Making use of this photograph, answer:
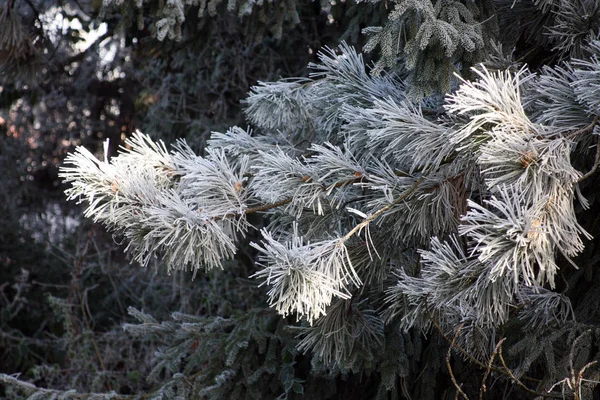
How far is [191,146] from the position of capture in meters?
3.89

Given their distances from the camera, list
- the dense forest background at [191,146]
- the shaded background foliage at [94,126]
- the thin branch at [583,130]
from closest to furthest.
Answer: the thin branch at [583,130] < the dense forest background at [191,146] < the shaded background foliage at [94,126]

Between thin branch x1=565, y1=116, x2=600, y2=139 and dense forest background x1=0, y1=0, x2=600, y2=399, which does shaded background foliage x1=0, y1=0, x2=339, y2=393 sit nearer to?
dense forest background x1=0, y1=0, x2=600, y2=399

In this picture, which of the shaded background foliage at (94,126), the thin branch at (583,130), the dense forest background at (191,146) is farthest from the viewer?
the shaded background foliage at (94,126)

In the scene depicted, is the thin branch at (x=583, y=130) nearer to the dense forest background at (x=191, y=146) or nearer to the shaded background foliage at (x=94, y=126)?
the dense forest background at (x=191, y=146)

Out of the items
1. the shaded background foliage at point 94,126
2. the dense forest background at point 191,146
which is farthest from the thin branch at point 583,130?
the shaded background foliage at point 94,126

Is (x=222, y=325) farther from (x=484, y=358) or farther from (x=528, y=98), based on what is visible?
(x=528, y=98)

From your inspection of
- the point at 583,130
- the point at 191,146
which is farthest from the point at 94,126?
the point at 583,130

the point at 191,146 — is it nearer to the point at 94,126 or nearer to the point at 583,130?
the point at 94,126

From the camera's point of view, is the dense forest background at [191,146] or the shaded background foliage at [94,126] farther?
the shaded background foliage at [94,126]

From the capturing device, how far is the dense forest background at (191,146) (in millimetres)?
1735

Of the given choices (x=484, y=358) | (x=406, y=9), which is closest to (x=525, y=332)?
(x=484, y=358)

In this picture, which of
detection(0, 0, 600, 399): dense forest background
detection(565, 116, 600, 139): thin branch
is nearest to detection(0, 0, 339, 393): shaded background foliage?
detection(0, 0, 600, 399): dense forest background

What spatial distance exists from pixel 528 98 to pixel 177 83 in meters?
2.95

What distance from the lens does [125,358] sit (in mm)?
4199
